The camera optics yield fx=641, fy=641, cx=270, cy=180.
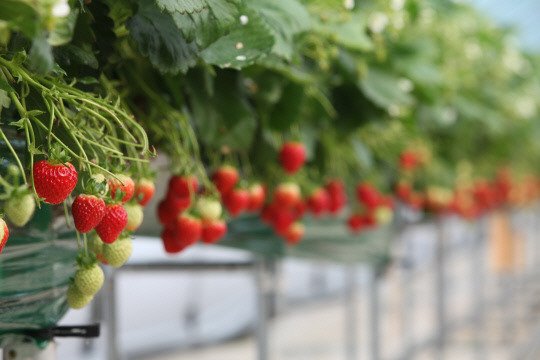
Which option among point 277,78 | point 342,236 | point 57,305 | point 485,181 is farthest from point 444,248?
point 57,305

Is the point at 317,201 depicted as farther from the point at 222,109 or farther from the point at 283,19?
the point at 283,19

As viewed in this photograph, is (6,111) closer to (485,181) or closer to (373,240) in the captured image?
(373,240)

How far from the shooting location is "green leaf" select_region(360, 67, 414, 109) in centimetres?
122

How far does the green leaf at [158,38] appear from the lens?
608mm

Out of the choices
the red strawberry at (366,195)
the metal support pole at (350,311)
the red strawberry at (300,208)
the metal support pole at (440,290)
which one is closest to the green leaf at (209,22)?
the red strawberry at (300,208)

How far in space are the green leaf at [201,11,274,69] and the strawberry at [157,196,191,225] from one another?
A: 0.23 meters

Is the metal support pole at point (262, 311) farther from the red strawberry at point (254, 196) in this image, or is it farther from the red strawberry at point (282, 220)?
the red strawberry at point (254, 196)

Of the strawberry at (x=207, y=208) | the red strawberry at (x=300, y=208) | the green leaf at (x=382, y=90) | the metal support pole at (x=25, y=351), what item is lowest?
the metal support pole at (x=25, y=351)

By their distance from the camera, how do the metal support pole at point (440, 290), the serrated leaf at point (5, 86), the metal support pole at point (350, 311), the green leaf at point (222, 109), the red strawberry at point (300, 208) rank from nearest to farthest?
the serrated leaf at point (5, 86)
the green leaf at point (222, 109)
the red strawberry at point (300, 208)
the metal support pole at point (350, 311)
the metal support pole at point (440, 290)

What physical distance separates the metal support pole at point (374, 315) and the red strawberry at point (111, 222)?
1.90m

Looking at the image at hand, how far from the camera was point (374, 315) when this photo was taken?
2465 millimetres

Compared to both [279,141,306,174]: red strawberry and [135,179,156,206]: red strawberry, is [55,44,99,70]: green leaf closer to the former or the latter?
[135,179,156,206]: red strawberry

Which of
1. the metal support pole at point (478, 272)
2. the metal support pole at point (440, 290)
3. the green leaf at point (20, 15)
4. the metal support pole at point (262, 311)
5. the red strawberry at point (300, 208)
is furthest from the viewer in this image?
the metal support pole at point (478, 272)

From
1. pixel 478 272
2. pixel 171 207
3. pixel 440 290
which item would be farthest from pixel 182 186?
pixel 478 272
